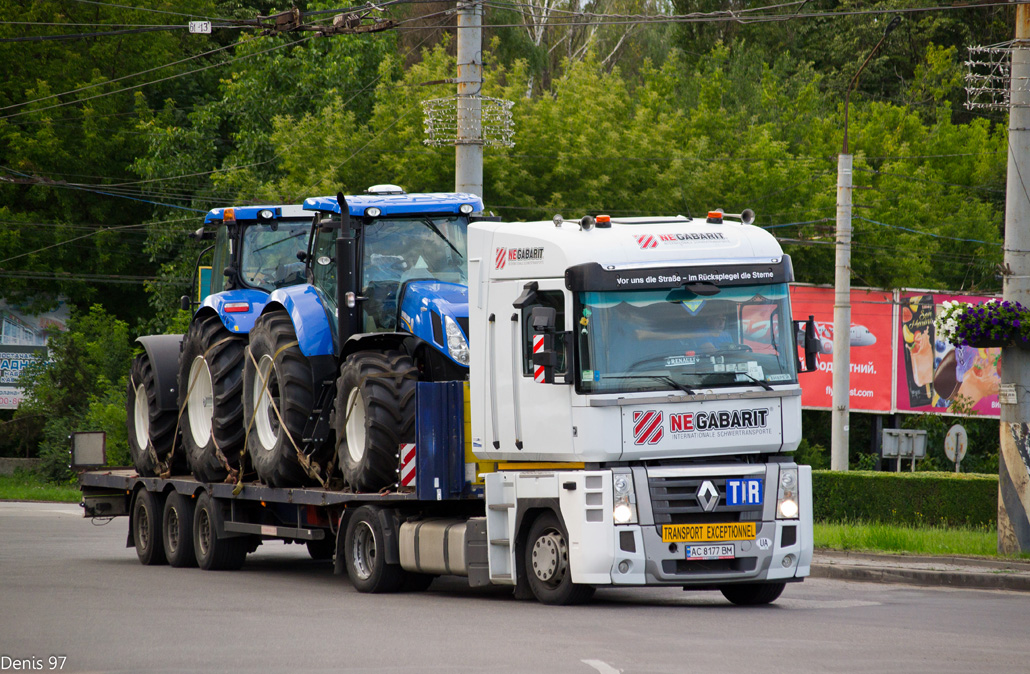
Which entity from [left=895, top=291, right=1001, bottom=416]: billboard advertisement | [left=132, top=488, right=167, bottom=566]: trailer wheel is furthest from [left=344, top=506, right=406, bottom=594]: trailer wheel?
[left=895, top=291, right=1001, bottom=416]: billboard advertisement

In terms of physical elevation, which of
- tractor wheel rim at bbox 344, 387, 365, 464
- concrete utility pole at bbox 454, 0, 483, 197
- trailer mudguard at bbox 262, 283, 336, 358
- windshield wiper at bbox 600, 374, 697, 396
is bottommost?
tractor wheel rim at bbox 344, 387, 365, 464

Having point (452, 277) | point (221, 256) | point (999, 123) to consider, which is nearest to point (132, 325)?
point (999, 123)

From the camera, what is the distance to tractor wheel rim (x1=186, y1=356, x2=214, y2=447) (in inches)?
728

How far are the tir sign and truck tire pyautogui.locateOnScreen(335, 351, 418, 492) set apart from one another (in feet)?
10.5

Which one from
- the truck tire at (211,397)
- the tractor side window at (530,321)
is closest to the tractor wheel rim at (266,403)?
the truck tire at (211,397)

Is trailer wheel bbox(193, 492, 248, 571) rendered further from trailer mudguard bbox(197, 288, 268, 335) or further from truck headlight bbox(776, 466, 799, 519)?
truck headlight bbox(776, 466, 799, 519)

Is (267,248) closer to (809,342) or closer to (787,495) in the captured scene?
(809,342)

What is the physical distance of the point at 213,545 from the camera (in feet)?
58.7

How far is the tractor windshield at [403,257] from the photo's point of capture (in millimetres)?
15539

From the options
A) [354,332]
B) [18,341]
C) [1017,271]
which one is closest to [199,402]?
[354,332]

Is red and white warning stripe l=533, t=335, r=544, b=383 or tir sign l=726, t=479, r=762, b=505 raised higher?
red and white warning stripe l=533, t=335, r=544, b=383

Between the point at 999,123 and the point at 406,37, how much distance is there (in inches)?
848

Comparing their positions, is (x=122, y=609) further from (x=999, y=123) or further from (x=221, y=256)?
(x=999, y=123)

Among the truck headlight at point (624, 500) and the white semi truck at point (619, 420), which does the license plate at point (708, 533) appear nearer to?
the white semi truck at point (619, 420)
